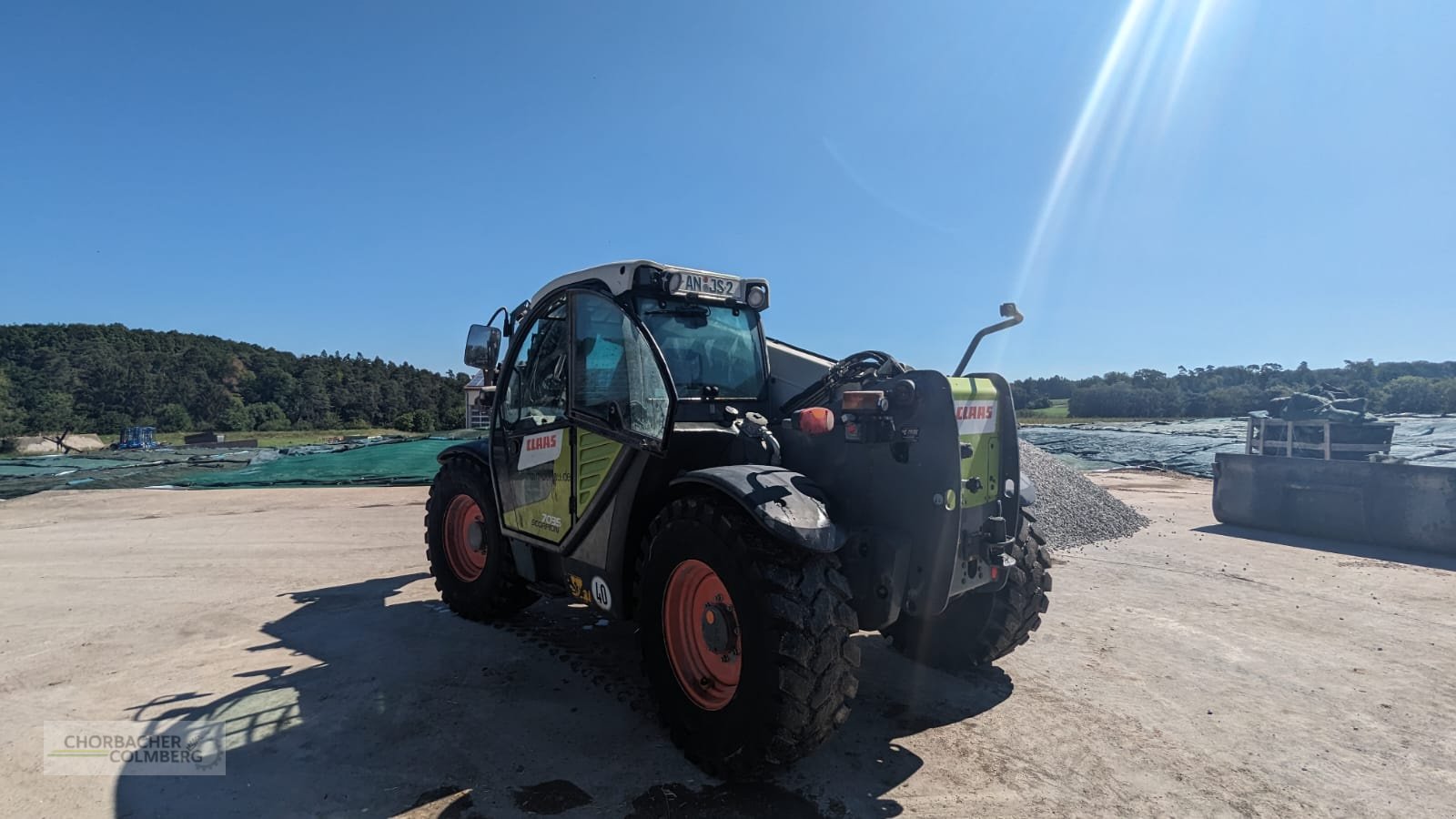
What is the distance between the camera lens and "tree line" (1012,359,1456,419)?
2295 cm

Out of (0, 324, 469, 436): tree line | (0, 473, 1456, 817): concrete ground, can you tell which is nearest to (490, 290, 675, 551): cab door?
(0, 473, 1456, 817): concrete ground

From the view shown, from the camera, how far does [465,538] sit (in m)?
5.47

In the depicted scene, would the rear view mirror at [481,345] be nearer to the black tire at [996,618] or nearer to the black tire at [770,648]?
the black tire at [770,648]

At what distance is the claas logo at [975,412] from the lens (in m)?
3.21

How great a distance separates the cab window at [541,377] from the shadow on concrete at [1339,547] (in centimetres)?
920

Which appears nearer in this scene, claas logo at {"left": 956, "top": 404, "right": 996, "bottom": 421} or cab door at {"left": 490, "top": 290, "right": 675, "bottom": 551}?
claas logo at {"left": 956, "top": 404, "right": 996, "bottom": 421}

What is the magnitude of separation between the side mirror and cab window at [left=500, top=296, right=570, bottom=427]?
0.56 ft

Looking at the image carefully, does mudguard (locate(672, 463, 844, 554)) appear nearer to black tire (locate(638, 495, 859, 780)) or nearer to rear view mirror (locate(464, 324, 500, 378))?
black tire (locate(638, 495, 859, 780))

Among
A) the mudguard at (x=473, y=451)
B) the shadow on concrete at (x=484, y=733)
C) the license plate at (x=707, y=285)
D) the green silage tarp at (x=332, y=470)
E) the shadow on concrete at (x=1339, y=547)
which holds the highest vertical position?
the license plate at (x=707, y=285)

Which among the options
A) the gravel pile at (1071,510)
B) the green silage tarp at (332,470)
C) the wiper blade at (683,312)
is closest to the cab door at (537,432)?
the wiper blade at (683,312)

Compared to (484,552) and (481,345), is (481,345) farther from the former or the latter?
(484,552)

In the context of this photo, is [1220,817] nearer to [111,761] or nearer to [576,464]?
[576,464]

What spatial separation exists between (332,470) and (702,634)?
15.7 meters

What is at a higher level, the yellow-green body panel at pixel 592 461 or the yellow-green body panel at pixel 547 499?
the yellow-green body panel at pixel 592 461
